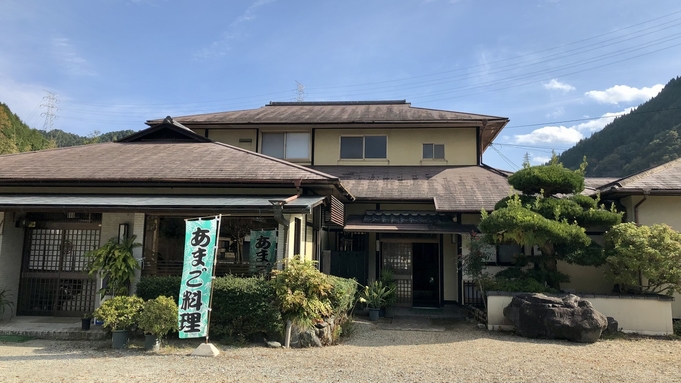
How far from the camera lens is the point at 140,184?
34.8 ft

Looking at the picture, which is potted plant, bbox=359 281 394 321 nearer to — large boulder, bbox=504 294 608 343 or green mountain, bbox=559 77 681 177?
large boulder, bbox=504 294 608 343

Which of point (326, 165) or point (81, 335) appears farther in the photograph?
point (326, 165)

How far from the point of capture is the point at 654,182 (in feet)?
36.9

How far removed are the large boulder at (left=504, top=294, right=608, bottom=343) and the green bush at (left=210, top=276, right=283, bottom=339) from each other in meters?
5.44

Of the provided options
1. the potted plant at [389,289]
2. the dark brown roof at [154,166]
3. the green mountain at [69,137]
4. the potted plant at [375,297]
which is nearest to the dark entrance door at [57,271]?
the dark brown roof at [154,166]

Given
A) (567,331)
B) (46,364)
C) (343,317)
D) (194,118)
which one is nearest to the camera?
(46,364)

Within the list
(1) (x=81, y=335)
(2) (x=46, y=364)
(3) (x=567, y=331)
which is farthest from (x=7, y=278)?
(3) (x=567, y=331)

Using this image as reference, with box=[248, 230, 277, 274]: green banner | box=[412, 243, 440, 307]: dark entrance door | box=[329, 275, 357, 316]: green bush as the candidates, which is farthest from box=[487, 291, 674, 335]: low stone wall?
box=[248, 230, 277, 274]: green banner

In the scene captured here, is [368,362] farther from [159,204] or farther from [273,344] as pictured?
[159,204]

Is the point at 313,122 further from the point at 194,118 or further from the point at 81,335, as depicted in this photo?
the point at 81,335

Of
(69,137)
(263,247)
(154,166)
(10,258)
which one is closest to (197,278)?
(263,247)

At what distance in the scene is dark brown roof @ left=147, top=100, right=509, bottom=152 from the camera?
15.4m

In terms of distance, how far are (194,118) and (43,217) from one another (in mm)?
7595

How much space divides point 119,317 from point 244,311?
7.75ft
